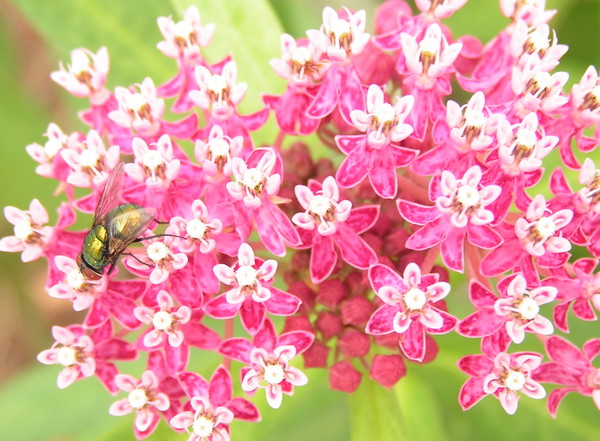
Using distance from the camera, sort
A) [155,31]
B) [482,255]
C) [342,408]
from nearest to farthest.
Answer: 1. [482,255]
2. [155,31]
3. [342,408]

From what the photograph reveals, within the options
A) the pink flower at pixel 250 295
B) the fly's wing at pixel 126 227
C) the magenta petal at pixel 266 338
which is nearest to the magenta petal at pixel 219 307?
the pink flower at pixel 250 295

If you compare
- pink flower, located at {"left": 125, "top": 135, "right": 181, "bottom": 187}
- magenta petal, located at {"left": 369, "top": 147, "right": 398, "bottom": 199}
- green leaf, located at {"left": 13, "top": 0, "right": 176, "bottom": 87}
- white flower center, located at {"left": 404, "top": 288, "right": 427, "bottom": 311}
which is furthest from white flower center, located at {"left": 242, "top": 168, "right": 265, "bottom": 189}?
green leaf, located at {"left": 13, "top": 0, "right": 176, "bottom": 87}

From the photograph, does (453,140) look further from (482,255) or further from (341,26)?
(341,26)

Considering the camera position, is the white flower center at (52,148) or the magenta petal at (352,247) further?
the white flower center at (52,148)

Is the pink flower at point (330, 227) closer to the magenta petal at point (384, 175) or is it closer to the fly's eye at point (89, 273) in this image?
the magenta petal at point (384, 175)

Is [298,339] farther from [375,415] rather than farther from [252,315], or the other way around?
[375,415]

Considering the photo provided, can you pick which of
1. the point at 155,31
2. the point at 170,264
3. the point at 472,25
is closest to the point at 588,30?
the point at 472,25

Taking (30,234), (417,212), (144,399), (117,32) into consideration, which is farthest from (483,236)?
(117,32)

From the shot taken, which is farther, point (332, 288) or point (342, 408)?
point (342, 408)
